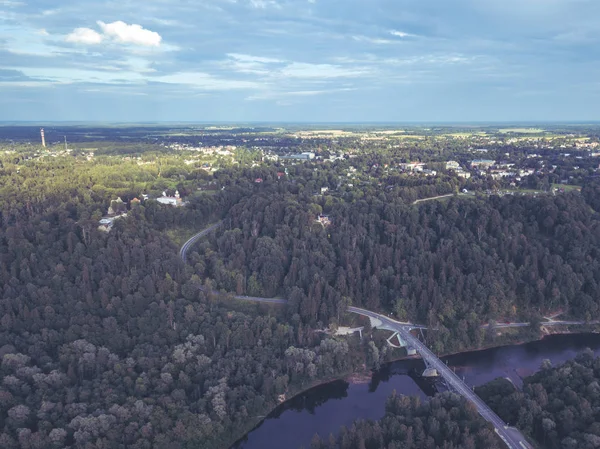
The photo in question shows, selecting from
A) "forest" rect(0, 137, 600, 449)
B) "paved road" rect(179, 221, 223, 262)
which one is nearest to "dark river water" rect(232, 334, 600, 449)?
"forest" rect(0, 137, 600, 449)

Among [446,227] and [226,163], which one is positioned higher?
[226,163]

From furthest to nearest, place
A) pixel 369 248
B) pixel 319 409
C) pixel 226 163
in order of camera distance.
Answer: pixel 226 163 < pixel 369 248 < pixel 319 409

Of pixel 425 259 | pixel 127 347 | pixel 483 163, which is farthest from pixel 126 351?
pixel 483 163

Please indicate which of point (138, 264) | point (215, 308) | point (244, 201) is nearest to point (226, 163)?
point (244, 201)

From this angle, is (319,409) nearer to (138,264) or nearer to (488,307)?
(488,307)

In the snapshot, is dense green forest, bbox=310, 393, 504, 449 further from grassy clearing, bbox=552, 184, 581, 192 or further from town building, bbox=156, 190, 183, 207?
grassy clearing, bbox=552, 184, 581, 192

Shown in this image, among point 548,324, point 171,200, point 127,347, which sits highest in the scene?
point 171,200

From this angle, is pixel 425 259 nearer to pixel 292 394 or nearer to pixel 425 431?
pixel 292 394
